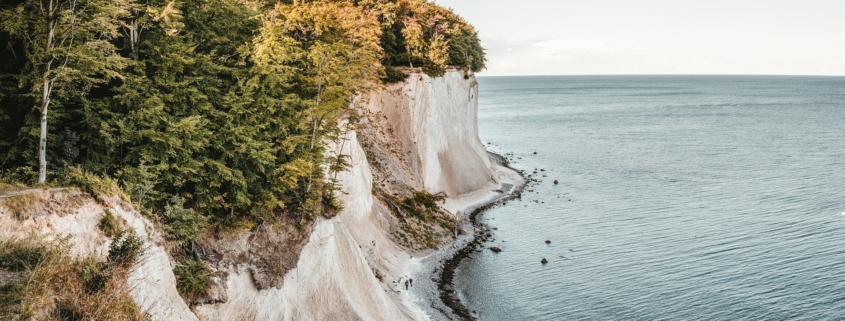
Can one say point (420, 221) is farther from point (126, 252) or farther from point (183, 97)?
point (126, 252)

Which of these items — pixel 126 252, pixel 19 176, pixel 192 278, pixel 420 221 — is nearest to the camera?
pixel 126 252

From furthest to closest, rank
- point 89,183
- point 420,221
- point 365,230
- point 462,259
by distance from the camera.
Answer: point 420,221 → point 462,259 → point 365,230 → point 89,183

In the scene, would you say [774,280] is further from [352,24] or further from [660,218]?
[352,24]

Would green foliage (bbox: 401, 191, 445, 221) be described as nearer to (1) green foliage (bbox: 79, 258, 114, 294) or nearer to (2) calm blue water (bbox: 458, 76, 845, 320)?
(2) calm blue water (bbox: 458, 76, 845, 320)

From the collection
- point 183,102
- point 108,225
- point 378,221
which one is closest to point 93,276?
point 108,225

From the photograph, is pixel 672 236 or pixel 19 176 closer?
pixel 19 176

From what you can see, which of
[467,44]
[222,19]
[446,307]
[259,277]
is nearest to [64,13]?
[222,19]

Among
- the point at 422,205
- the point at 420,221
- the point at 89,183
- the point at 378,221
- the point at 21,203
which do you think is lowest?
the point at 420,221
